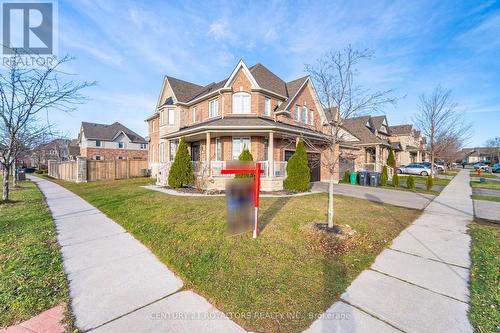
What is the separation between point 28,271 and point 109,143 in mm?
44856

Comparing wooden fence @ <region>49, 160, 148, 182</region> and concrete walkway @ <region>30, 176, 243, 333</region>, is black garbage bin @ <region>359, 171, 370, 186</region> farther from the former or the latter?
wooden fence @ <region>49, 160, 148, 182</region>

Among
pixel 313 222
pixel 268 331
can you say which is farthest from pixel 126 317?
pixel 313 222

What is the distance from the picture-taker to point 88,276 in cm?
377

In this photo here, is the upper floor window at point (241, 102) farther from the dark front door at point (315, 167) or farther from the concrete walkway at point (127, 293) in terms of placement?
the concrete walkway at point (127, 293)

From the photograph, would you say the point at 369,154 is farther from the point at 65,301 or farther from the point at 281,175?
the point at 65,301

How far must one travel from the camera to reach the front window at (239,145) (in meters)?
15.8

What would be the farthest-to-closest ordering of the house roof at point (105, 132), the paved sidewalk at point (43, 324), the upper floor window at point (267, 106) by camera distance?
the house roof at point (105, 132) < the upper floor window at point (267, 106) < the paved sidewalk at point (43, 324)

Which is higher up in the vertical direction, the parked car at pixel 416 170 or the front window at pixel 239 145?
the front window at pixel 239 145

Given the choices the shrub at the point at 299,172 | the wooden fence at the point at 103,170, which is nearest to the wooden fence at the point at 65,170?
the wooden fence at the point at 103,170

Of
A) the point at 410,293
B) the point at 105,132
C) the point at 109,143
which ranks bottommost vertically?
the point at 410,293

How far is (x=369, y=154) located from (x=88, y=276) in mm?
29084

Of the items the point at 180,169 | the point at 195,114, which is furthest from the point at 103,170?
the point at 180,169

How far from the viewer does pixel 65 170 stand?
78.4ft

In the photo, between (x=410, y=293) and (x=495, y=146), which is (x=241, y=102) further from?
(x=495, y=146)
